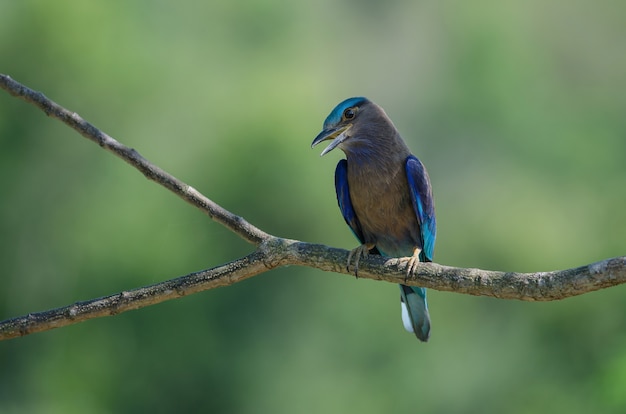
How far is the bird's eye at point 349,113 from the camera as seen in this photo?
5.52 m

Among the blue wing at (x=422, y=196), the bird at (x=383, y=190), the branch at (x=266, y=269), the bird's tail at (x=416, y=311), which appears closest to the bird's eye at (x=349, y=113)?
the bird at (x=383, y=190)

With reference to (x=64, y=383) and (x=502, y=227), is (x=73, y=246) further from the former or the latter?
(x=502, y=227)

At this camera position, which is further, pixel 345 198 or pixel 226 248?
pixel 226 248

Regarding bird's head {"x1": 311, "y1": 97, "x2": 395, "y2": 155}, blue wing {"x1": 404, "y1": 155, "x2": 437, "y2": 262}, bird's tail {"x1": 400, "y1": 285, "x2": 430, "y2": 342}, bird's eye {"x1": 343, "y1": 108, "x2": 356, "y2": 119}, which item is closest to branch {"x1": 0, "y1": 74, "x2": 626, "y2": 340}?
blue wing {"x1": 404, "y1": 155, "x2": 437, "y2": 262}

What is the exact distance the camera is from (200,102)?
62.6 feet

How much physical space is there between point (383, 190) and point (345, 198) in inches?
11.0

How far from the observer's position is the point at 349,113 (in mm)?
5516

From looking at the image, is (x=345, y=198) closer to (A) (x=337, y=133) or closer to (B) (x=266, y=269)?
(A) (x=337, y=133)

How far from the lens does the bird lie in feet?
17.5

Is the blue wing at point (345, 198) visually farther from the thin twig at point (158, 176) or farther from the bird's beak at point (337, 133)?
the thin twig at point (158, 176)

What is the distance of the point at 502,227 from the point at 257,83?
550cm

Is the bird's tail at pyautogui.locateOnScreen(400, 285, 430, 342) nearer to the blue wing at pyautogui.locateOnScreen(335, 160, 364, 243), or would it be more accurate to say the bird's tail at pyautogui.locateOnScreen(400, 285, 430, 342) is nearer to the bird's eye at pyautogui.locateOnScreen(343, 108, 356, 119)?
the blue wing at pyautogui.locateOnScreen(335, 160, 364, 243)

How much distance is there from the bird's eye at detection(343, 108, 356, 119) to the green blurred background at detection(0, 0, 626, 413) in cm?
906

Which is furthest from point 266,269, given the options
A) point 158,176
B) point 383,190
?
point 383,190
